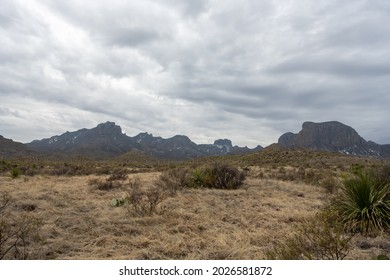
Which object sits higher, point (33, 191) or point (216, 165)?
point (216, 165)

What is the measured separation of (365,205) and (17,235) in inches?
292

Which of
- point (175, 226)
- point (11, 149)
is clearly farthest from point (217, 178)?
point (11, 149)

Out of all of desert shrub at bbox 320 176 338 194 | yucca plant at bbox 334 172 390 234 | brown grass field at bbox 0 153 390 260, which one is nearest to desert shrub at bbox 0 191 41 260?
brown grass field at bbox 0 153 390 260

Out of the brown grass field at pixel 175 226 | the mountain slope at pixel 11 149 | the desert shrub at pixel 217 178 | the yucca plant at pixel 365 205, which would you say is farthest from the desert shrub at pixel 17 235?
the mountain slope at pixel 11 149

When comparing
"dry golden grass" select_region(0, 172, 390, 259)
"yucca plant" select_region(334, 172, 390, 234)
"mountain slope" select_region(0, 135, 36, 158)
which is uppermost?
"mountain slope" select_region(0, 135, 36, 158)

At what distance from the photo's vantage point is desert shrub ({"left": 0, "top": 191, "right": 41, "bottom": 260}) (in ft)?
16.1

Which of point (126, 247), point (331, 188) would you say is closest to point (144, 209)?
point (126, 247)

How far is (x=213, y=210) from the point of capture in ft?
30.5

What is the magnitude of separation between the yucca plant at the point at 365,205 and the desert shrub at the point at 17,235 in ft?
21.1

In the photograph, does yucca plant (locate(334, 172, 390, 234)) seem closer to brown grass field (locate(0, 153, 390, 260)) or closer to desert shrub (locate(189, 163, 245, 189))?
brown grass field (locate(0, 153, 390, 260))

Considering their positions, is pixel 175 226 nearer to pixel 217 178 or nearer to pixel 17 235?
pixel 17 235
